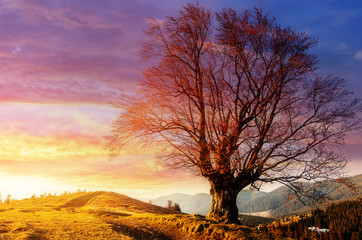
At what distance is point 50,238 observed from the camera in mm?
7141

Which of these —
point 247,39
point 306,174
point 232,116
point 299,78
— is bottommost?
point 306,174

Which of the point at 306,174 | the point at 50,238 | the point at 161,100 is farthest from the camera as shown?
the point at 161,100

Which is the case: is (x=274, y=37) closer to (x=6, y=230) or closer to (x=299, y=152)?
(x=299, y=152)

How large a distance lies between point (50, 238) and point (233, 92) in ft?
33.2

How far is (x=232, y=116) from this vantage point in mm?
12828

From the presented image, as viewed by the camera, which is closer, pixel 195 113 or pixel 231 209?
pixel 231 209

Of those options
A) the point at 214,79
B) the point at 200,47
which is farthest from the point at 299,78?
the point at 200,47

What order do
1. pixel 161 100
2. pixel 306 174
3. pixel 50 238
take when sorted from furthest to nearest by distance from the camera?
pixel 161 100, pixel 306 174, pixel 50 238

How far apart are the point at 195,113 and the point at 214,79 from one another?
7.20 ft

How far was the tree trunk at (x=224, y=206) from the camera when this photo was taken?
475 inches

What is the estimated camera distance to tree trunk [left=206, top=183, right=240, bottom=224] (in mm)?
12070

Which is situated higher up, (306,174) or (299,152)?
(299,152)

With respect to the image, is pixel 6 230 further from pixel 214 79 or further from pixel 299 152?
pixel 299 152

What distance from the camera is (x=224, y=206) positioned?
1234cm
